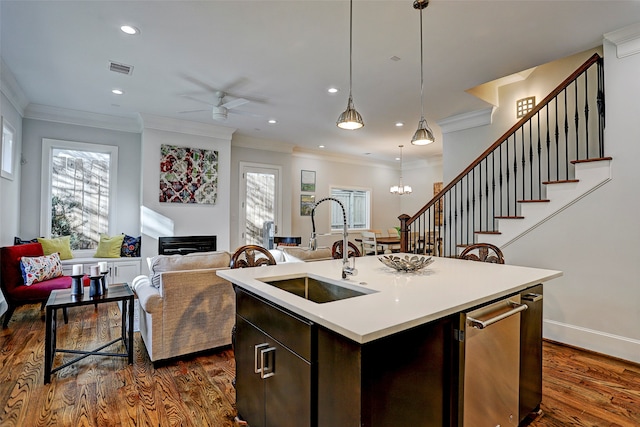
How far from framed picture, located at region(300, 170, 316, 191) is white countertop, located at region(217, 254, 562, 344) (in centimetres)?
591

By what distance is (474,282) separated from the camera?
70.2 inches

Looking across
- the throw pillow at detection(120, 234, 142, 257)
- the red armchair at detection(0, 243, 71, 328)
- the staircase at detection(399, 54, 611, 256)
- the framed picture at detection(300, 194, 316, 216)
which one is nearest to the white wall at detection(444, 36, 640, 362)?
the staircase at detection(399, 54, 611, 256)

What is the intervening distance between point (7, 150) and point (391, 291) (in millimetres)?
5582

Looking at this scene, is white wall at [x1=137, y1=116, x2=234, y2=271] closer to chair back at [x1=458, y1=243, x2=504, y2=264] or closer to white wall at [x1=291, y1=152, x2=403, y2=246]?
white wall at [x1=291, y1=152, x2=403, y2=246]

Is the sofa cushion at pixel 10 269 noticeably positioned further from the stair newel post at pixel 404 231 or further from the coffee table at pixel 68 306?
the stair newel post at pixel 404 231

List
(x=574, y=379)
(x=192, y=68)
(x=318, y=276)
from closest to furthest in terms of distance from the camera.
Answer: (x=318, y=276), (x=574, y=379), (x=192, y=68)

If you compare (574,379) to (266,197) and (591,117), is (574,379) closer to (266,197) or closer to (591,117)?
(591,117)

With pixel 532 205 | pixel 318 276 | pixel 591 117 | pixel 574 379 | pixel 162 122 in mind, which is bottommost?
pixel 574 379

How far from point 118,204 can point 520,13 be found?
6.32 metres

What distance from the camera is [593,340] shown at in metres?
3.06

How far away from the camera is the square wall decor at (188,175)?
225 inches

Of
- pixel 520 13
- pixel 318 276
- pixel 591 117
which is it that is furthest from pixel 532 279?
pixel 591 117

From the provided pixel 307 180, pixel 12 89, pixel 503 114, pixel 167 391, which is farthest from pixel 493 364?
pixel 307 180

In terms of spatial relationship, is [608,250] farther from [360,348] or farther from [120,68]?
[120,68]
